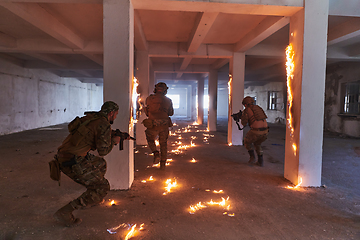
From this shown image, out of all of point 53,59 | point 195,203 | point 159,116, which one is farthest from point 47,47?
point 195,203

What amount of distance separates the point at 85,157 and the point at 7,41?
7.00m

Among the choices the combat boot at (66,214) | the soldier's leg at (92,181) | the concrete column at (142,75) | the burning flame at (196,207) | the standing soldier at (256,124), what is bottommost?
the burning flame at (196,207)

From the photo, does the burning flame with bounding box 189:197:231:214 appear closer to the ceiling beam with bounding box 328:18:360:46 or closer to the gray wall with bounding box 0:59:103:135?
the ceiling beam with bounding box 328:18:360:46

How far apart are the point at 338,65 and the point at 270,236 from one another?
11470 millimetres

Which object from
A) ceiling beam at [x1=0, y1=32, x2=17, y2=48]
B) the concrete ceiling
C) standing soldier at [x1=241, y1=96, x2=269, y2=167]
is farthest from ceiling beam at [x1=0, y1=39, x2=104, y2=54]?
standing soldier at [x1=241, y1=96, x2=269, y2=167]

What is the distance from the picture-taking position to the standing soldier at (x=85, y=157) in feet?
7.39

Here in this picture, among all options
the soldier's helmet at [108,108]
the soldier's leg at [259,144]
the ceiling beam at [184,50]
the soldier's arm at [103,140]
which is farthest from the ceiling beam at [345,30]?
the soldier's arm at [103,140]

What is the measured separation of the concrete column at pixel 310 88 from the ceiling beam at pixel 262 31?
2.74 feet

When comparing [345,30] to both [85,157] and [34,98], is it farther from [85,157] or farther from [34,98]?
[34,98]

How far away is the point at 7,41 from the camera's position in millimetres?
6949

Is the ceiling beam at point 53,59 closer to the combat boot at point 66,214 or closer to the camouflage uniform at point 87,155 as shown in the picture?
the camouflage uniform at point 87,155

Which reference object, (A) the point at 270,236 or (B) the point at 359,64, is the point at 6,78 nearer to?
(A) the point at 270,236

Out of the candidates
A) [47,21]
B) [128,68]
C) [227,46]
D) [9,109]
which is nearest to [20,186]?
[128,68]

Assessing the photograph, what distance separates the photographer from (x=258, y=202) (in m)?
3.15
